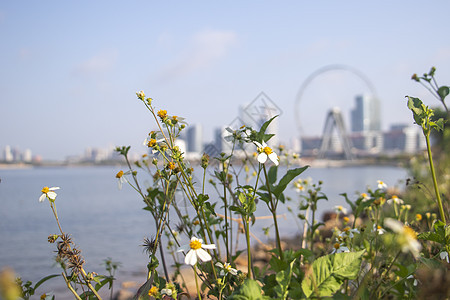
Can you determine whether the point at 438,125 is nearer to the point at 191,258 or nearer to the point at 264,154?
the point at 264,154

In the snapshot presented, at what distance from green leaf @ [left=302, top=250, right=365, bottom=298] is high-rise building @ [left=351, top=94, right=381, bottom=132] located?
181 feet

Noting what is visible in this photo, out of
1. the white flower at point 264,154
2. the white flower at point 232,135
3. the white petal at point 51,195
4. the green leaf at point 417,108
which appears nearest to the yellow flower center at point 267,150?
the white flower at point 264,154

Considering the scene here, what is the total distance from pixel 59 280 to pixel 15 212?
16.0ft

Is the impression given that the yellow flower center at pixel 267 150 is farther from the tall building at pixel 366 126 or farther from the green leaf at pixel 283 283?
the tall building at pixel 366 126

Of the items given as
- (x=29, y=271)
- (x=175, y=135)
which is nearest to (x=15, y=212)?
(x=29, y=271)

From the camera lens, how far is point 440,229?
106 cm

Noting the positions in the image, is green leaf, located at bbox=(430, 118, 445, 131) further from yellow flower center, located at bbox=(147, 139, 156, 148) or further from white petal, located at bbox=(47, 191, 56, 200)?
white petal, located at bbox=(47, 191, 56, 200)

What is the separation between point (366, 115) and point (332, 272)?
2502 inches

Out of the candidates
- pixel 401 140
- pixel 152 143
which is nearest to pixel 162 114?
pixel 152 143

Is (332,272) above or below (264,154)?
below

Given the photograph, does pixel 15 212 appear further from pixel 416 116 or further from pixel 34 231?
pixel 416 116

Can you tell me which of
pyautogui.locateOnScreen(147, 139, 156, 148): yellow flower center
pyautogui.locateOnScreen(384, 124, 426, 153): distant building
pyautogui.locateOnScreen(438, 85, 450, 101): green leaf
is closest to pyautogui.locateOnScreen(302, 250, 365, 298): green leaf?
pyautogui.locateOnScreen(147, 139, 156, 148): yellow flower center

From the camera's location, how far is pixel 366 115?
2371 inches

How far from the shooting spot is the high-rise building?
5441 cm
